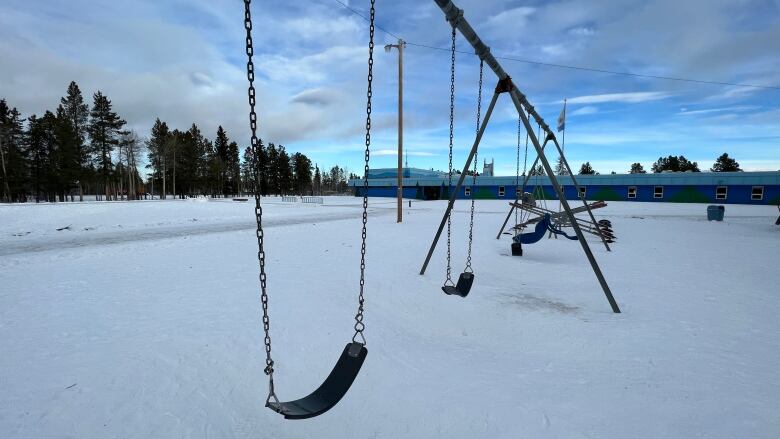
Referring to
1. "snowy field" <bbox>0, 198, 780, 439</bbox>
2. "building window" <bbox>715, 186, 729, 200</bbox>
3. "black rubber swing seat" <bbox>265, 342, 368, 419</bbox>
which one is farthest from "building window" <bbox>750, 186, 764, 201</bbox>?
"black rubber swing seat" <bbox>265, 342, 368, 419</bbox>

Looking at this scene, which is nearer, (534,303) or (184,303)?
(184,303)

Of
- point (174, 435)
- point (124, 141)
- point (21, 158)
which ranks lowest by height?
point (174, 435)

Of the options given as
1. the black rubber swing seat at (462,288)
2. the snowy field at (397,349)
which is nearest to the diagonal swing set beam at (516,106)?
the snowy field at (397,349)

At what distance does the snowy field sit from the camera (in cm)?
277

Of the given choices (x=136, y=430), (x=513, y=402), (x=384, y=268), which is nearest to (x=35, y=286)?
(x=136, y=430)

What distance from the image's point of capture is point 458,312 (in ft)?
17.0

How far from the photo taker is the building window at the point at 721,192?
3581 centimetres

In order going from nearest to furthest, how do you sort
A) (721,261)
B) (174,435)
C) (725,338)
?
(174,435), (725,338), (721,261)

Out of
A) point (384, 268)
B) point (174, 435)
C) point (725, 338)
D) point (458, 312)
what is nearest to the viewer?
point (174, 435)

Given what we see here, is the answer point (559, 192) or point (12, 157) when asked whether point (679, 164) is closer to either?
point (559, 192)

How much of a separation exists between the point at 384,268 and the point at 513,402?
480 cm

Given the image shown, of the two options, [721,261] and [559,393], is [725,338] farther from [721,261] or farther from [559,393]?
[721,261]

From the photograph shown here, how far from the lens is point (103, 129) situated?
136 feet

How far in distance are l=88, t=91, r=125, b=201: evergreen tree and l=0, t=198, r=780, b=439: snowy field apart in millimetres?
42809
